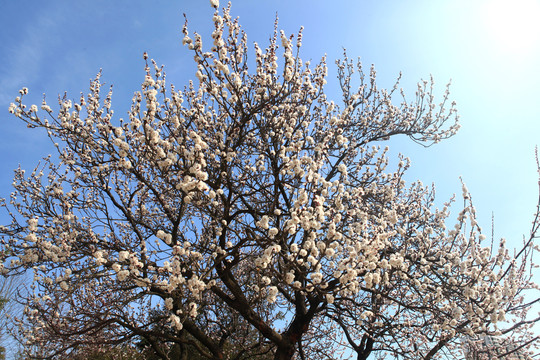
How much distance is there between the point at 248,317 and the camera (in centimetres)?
727

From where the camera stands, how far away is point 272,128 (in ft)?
24.3

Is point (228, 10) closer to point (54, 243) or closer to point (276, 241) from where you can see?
point (276, 241)

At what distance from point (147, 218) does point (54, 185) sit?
2.21 m

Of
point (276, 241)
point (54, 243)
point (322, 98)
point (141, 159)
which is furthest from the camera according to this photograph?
point (322, 98)

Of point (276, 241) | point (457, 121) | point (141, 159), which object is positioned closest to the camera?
point (276, 241)

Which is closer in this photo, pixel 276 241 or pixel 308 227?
pixel 308 227

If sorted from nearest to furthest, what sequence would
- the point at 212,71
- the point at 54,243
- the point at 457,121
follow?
the point at 212,71
the point at 54,243
the point at 457,121

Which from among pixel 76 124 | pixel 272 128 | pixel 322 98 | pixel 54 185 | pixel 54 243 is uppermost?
pixel 322 98

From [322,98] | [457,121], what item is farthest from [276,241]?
[457,121]

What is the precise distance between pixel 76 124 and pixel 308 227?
15.2ft

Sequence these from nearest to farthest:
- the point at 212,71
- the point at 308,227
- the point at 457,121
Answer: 1. the point at 308,227
2. the point at 212,71
3. the point at 457,121

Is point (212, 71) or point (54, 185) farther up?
point (212, 71)

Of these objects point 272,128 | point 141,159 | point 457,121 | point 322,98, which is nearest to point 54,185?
point 141,159

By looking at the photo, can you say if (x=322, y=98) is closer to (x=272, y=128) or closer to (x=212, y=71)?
(x=272, y=128)
